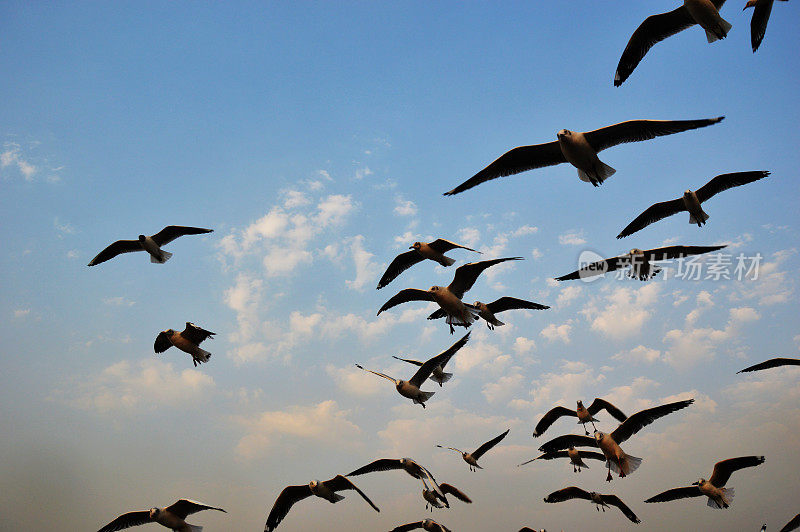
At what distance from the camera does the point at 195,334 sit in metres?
17.4

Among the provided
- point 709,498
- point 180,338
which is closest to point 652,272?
point 709,498

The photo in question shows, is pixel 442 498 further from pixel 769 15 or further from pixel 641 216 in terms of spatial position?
pixel 769 15

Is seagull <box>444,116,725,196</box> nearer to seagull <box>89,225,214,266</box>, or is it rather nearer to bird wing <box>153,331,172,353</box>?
seagull <box>89,225,214,266</box>

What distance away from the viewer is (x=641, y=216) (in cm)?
1894

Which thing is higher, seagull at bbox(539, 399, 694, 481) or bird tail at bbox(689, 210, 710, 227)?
bird tail at bbox(689, 210, 710, 227)

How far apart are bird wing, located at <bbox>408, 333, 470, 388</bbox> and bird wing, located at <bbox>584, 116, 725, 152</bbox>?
20.1 ft

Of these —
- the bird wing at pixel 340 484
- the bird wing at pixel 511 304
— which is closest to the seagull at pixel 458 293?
the bird wing at pixel 511 304

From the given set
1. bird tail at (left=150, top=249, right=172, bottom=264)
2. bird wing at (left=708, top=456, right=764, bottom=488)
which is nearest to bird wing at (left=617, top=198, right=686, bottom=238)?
bird wing at (left=708, top=456, right=764, bottom=488)

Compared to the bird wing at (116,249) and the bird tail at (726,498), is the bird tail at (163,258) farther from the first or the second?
the bird tail at (726,498)

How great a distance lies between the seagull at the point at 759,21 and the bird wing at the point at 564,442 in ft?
42.6

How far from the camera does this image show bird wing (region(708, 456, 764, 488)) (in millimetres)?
16653

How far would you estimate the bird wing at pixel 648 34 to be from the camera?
13438 mm

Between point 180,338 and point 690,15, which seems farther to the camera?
point 180,338

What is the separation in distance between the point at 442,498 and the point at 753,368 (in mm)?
10380
